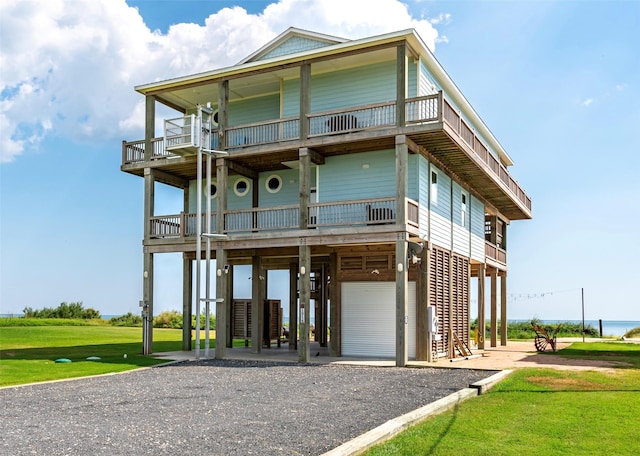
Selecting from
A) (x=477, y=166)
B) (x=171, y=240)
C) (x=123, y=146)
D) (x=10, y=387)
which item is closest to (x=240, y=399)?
(x=10, y=387)

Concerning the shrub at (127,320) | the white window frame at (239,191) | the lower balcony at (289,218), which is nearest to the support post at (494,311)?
the lower balcony at (289,218)

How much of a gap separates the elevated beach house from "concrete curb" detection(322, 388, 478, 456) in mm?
7879

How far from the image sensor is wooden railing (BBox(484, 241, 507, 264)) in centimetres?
2962

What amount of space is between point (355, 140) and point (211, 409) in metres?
11.3

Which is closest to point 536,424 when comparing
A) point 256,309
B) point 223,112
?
point 256,309

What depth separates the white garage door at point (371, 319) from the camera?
2203 centimetres

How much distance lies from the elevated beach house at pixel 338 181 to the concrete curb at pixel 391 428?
7879 millimetres

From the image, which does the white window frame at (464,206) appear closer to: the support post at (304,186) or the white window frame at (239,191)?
the support post at (304,186)

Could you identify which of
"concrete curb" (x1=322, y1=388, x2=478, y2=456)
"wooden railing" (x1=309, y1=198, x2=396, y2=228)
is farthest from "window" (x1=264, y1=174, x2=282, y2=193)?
"concrete curb" (x1=322, y1=388, x2=478, y2=456)

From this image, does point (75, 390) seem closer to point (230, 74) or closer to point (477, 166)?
point (230, 74)

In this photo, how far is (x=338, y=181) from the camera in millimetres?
22344

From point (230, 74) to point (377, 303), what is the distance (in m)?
9.32

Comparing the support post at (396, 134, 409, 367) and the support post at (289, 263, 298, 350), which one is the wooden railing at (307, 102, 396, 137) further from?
the support post at (289, 263, 298, 350)

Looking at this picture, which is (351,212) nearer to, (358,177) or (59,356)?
(358,177)
